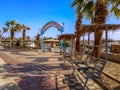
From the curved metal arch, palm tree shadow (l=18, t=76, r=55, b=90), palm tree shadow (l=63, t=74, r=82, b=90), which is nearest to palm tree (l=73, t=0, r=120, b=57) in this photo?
palm tree shadow (l=63, t=74, r=82, b=90)

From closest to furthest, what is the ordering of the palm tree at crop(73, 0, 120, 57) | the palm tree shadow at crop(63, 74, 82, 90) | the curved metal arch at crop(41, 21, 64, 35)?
1. the palm tree shadow at crop(63, 74, 82, 90)
2. the palm tree at crop(73, 0, 120, 57)
3. the curved metal arch at crop(41, 21, 64, 35)

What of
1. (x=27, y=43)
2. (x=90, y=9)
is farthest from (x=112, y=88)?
(x=27, y=43)

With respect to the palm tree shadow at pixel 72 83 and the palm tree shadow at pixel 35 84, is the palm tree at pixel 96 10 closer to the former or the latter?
the palm tree shadow at pixel 72 83

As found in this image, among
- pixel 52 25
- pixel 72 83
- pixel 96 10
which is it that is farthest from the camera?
pixel 52 25

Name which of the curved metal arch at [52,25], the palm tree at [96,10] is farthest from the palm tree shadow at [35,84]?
the curved metal arch at [52,25]

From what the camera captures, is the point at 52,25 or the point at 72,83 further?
the point at 52,25

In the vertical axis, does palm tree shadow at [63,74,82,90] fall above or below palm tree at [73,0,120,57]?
below

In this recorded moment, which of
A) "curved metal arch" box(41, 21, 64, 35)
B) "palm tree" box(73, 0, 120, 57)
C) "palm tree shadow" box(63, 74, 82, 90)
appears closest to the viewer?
"palm tree shadow" box(63, 74, 82, 90)

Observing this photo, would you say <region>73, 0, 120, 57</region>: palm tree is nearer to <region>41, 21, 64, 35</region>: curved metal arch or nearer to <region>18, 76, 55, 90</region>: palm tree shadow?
<region>18, 76, 55, 90</region>: palm tree shadow

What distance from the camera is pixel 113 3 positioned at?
43.1 ft

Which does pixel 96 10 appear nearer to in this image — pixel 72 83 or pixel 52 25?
pixel 72 83

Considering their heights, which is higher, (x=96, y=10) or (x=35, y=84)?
(x=96, y=10)

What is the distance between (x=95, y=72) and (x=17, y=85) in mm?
3155

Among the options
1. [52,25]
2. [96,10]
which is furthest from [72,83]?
[52,25]
